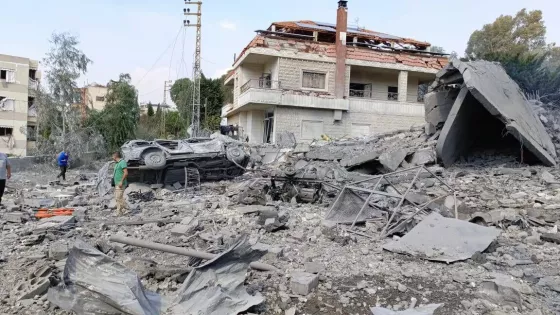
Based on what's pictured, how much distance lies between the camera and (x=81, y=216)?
329 inches

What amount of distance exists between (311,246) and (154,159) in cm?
693

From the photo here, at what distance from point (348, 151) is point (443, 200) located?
237 inches

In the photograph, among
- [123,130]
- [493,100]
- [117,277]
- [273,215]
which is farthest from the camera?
[123,130]

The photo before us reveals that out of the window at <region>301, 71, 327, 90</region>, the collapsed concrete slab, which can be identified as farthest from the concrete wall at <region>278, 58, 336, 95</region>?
the collapsed concrete slab

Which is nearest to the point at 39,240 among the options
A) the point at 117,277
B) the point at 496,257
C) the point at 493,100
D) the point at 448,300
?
the point at 117,277

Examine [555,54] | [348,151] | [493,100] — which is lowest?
[348,151]

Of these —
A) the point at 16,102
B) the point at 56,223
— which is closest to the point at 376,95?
the point at 56,223

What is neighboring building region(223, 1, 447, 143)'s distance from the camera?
73.3 ft

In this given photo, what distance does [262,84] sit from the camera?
81.2 ft

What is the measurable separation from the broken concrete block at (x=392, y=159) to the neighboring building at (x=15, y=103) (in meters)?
28.7

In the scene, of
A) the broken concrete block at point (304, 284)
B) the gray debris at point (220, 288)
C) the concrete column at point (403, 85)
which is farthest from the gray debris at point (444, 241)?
the concrete column at point (403, 85)

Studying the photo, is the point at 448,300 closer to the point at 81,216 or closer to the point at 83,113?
the point at 81,216

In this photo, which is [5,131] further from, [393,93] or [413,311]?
[413,311]

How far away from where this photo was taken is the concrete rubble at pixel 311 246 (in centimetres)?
404
